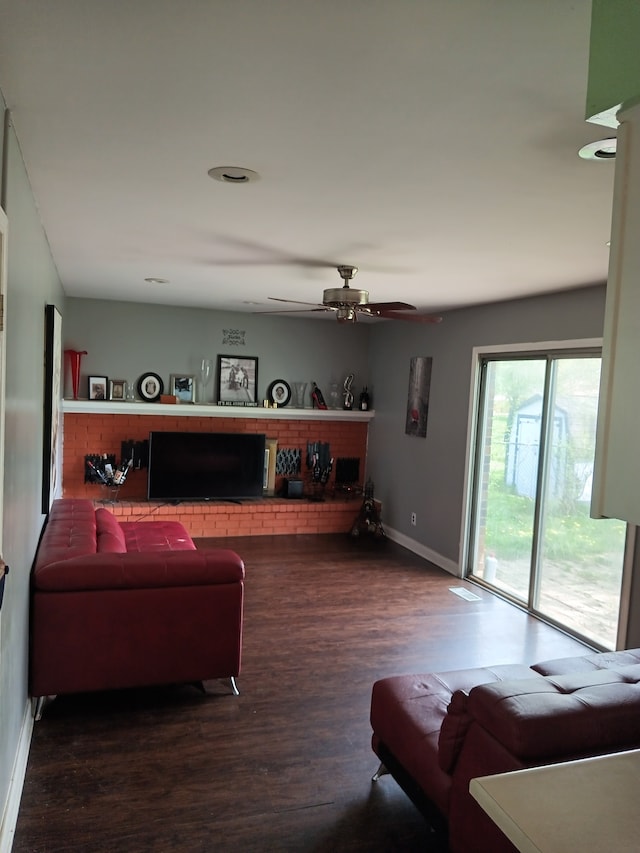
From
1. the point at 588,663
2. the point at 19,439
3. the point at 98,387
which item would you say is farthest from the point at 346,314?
the point at 98,387

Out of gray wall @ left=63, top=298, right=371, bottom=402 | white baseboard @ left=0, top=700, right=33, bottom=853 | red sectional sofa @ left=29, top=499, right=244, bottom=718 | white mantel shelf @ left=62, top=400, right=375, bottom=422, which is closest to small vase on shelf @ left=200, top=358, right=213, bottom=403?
gray wall @ left=63, top=298, right=371, bottom=402

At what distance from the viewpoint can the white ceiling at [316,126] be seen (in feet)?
4.65

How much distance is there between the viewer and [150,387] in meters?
6.93

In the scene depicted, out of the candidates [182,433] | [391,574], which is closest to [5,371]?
[391,574]

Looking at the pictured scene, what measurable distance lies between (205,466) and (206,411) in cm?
59

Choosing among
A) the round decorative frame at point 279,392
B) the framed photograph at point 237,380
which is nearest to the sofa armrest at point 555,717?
the framed photograph at point 237,380

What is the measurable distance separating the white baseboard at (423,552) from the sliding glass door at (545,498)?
0.18m

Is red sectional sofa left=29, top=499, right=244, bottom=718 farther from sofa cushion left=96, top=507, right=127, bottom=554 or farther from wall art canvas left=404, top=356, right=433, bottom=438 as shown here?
wall art canvas left=404, top=356, right=433, bottom=438

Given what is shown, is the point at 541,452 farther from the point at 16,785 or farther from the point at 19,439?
the point at 16,785

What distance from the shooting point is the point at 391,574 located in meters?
5.82

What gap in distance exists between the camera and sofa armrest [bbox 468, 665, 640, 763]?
181 centimetres

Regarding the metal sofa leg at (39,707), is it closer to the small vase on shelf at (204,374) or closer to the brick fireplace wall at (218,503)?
the brick fireplace wall at (218,503)

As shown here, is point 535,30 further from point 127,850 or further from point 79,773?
point 79,773

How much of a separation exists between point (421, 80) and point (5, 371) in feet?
4.69
